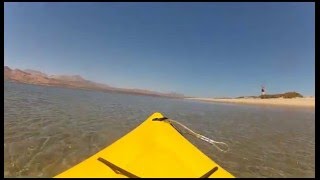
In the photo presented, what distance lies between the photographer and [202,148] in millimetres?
6945

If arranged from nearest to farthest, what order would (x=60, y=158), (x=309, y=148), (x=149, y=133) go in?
1. (x=149, y=133)
2. (x=60, y=158)
3. (x=309, y=148)

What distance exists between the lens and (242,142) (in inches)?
320

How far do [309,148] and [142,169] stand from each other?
25.7 ft

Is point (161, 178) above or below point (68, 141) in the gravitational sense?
above

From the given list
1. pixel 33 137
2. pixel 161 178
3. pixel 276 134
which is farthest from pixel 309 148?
pixel 33 137

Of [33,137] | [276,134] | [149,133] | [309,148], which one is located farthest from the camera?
[276,134]

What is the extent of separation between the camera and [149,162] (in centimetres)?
280

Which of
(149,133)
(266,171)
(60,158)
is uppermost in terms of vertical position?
(149,133)

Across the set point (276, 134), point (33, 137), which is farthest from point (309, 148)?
point (33, 137)

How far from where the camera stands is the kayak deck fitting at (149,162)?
255 centimetres

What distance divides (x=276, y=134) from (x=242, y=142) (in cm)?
311

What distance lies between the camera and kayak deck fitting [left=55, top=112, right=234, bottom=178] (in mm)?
2549

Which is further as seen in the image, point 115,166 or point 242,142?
point 242,142

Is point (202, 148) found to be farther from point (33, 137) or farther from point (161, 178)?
point (33, 137)
